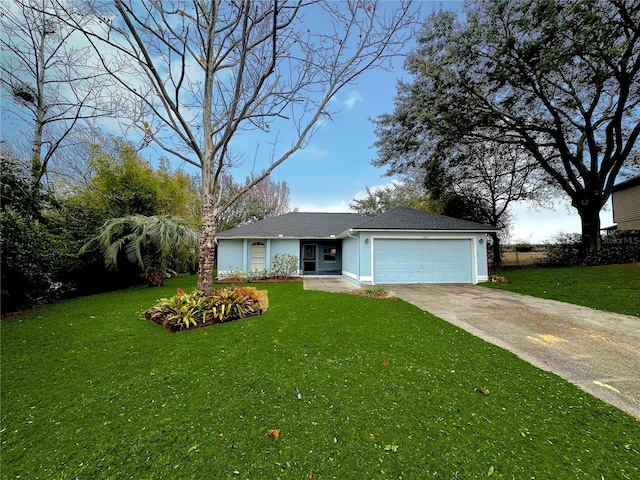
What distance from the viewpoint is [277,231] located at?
1365 centimetres

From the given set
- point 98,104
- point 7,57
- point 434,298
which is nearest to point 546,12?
point 434,298

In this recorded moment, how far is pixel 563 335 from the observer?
4.29 metres

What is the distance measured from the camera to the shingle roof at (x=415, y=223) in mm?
10352

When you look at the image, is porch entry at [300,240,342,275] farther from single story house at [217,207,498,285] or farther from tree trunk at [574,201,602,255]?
tree trunk at [574,201,602,255]

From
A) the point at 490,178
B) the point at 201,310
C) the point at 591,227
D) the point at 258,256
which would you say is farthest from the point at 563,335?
the point at 490,178

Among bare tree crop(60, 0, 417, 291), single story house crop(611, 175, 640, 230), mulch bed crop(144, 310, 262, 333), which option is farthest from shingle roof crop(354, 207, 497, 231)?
single story house crop(611, 175, 640, 230)

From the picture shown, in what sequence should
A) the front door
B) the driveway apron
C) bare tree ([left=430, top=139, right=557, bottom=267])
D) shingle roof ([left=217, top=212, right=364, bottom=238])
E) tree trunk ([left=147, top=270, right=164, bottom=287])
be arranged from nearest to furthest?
the driveway apron
tree trunk ([left=147, top=270, right=164, bottom=287])
shingle roof ([left=217, top=212, right=364, bottom=238])
bare tree ([left=430, top=139, right=557, bottom=267])
the front door

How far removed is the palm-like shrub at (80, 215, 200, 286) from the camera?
27.4ft

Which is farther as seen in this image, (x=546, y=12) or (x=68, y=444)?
(x=546, y=12)

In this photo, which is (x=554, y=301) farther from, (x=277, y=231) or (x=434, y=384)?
(x=277, y=231)

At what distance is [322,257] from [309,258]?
0.75m

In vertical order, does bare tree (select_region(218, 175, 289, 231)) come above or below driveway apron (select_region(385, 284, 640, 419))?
above

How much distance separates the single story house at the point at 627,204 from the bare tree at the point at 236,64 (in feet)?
66.3

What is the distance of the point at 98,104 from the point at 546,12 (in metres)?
15.1
